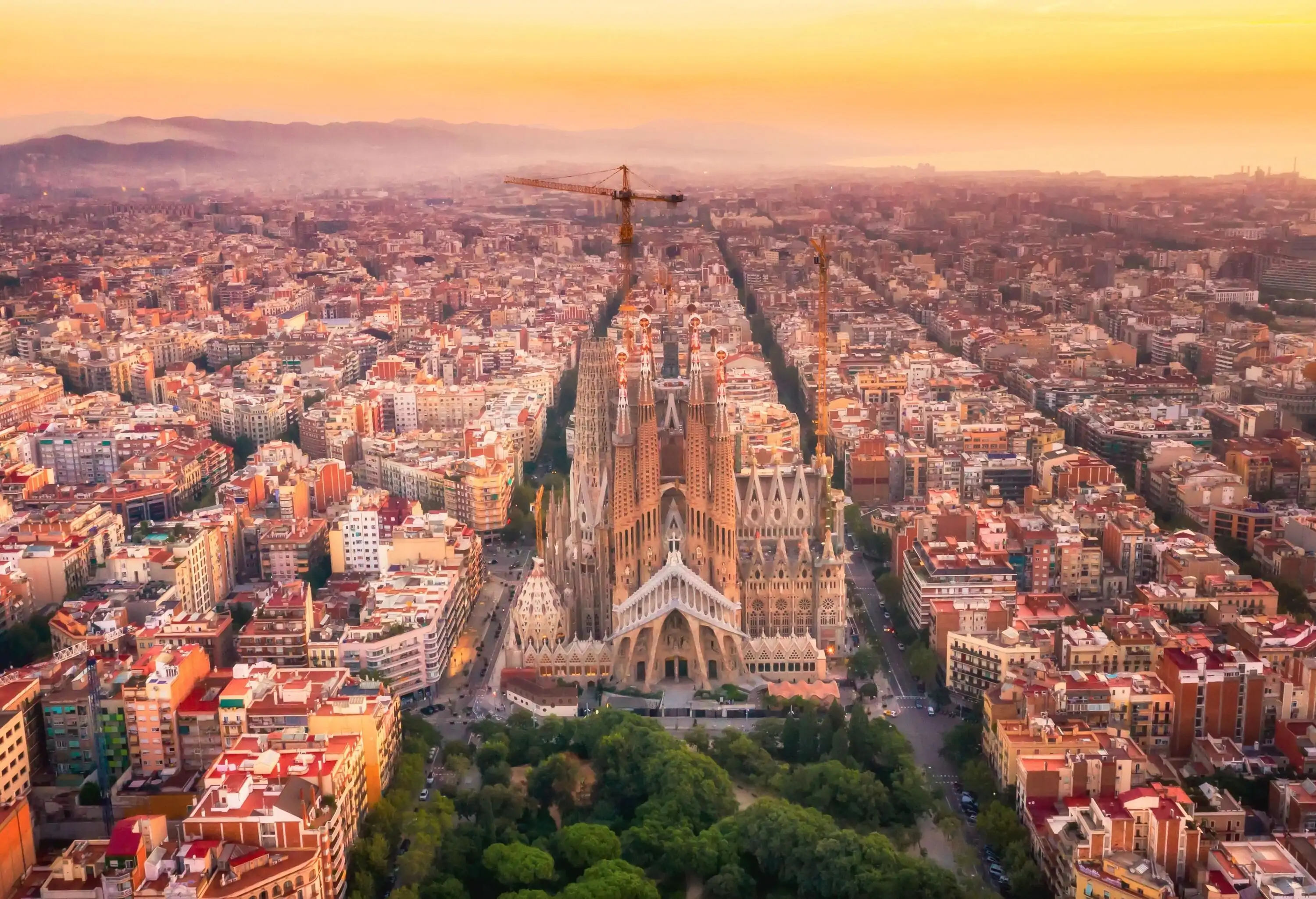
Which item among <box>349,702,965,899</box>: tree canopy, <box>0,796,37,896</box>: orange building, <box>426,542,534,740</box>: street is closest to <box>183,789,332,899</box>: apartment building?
<box>349,702,965,899</box>: tree canopy

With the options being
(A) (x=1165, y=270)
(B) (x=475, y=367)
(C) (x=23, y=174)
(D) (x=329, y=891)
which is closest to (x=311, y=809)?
(D) (x=329, y=891)

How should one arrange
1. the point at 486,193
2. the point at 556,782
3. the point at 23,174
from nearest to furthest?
the point at 556,782, the point at 23,174, the point at 486,193

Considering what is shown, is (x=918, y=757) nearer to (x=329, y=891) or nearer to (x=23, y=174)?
(x=329, y=891)

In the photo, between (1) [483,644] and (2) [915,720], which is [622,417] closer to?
(1) [483,644]

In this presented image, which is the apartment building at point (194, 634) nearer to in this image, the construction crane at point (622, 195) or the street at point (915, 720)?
the street at point (915, 720)

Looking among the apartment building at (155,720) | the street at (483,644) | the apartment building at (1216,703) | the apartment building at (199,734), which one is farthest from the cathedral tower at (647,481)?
the apartment building at (1216,703)

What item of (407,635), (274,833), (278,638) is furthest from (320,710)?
(278,638)
